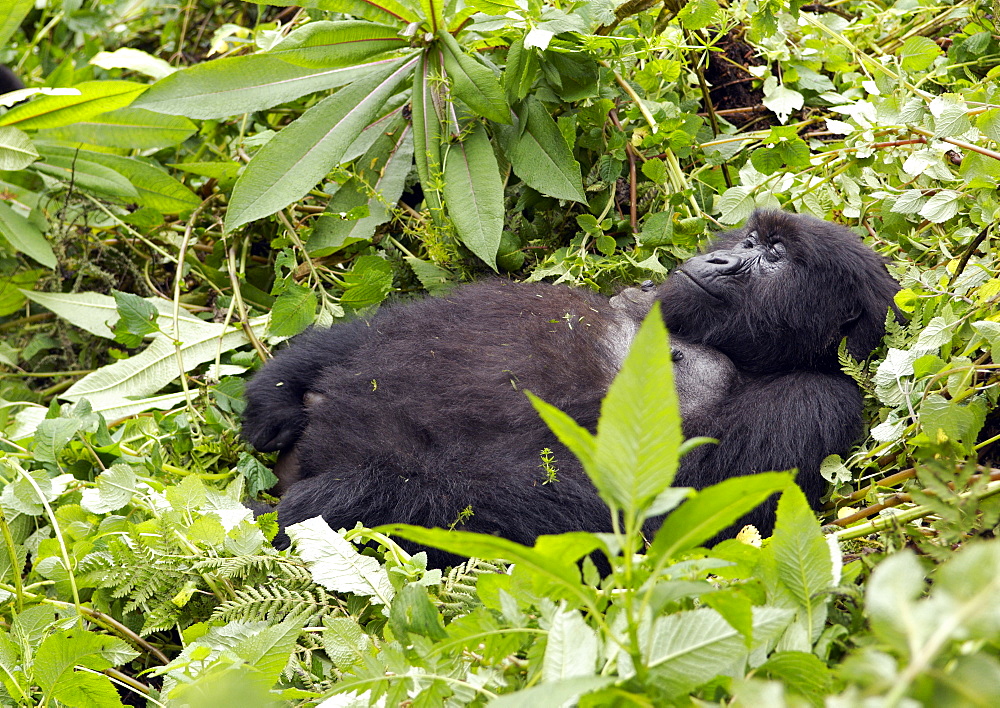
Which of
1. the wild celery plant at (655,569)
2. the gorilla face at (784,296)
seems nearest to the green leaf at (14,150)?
the gorilla face at (784,296)

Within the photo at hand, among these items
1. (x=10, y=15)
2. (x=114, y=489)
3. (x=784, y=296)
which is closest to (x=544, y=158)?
(x=784, y=296)

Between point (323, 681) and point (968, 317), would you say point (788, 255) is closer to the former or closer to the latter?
point (968, 317)

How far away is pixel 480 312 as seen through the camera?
256 centimetres

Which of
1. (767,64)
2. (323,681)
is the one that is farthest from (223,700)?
(767,64)

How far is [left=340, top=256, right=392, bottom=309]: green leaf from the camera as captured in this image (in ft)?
9.50

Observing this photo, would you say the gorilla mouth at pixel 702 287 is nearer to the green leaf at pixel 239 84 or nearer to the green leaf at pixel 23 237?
the green leaf at pixel 239 84

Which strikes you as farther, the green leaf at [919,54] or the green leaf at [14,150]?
the green leaf at [14,150]

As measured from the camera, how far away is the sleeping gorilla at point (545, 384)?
7.09 ft

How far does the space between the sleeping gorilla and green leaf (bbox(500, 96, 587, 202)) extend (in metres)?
0.38

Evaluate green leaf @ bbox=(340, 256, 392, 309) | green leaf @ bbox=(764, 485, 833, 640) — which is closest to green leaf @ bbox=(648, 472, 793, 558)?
green leaf @ bbox=(764, 485, 833, 640)

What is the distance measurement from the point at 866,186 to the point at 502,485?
1666mm

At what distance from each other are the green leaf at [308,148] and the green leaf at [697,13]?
960 millimetres

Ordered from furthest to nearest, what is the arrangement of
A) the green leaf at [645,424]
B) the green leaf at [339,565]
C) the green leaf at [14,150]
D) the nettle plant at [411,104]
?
the green leaf at [14,150], the nettle plant at [411,104], the green leaf at [339,565], the green leaf at [645,424]

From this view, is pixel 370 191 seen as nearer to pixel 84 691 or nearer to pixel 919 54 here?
pixel 84 691
